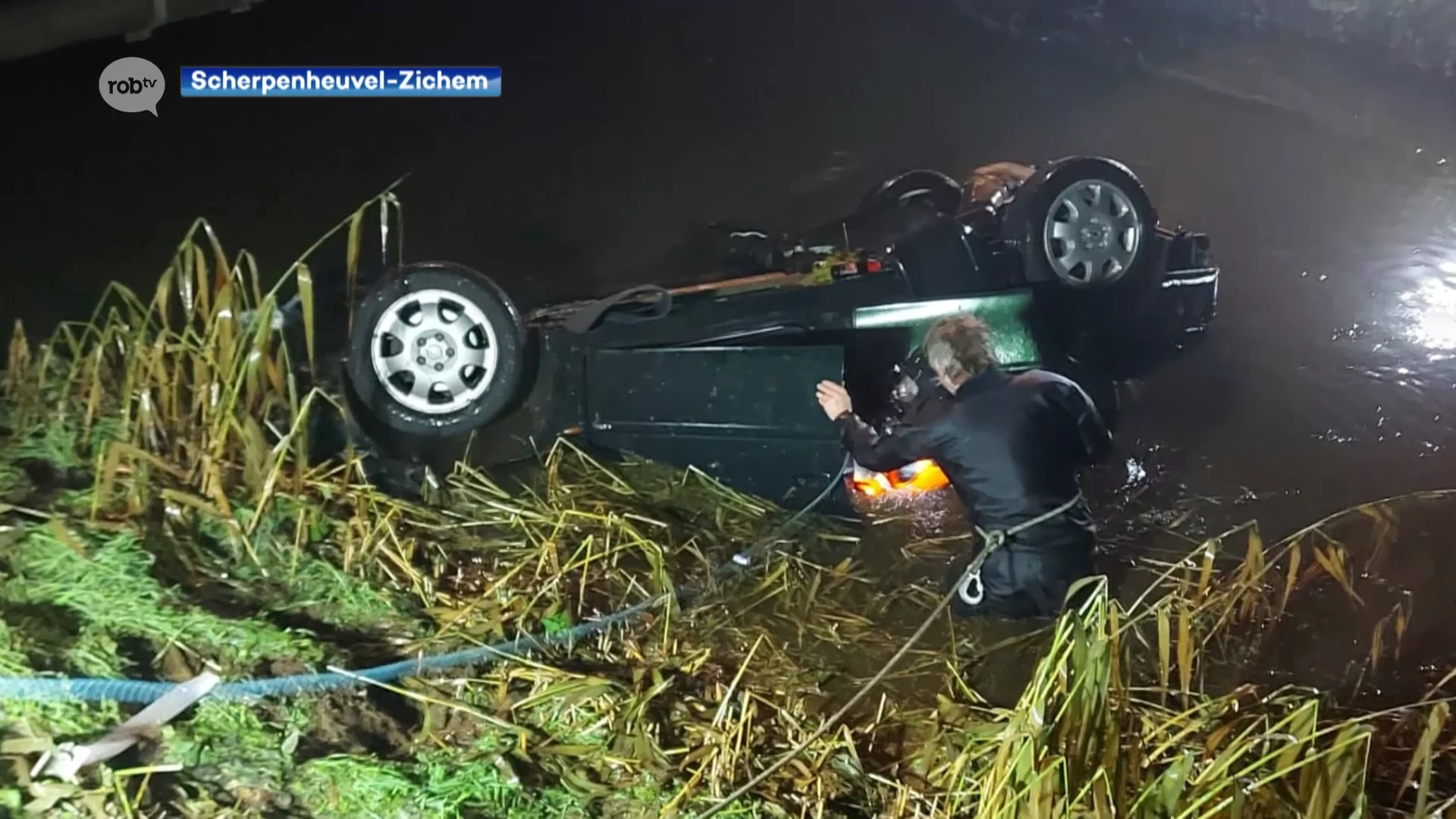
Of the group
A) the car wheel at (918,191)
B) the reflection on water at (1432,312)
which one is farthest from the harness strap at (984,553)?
the reflection on water at (1432,312)

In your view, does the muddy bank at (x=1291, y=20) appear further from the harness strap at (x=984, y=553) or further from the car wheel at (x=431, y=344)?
the car wheel at (x=431, y=344)

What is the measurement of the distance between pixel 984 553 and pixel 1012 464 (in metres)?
0.13

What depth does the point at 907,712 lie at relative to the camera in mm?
1411

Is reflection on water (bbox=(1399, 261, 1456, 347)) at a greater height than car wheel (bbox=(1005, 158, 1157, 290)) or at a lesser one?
lesser

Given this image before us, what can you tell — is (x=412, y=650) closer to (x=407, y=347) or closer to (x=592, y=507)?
(x=592, y=507)

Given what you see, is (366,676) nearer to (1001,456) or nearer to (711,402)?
(711,402)

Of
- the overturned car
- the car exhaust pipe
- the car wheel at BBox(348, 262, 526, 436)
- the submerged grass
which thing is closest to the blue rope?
the submerged grass

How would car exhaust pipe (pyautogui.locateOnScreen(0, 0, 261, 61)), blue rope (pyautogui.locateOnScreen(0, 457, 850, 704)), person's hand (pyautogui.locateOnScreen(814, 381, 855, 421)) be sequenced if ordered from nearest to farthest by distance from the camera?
blue rope (pyautogui.locateOnScreen(0, 457, 850, 704)) → car exhaust pipe (pyautogui.locateOnScreen(0, 0, 261, 61)) → person's hand (pyautogui.locateOnScreen(814, 381, 855, 421))

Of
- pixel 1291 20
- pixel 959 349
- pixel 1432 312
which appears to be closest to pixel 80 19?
pixel 959 349

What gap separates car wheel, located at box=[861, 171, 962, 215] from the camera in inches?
61.0

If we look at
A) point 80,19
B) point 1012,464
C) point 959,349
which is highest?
point 80,19

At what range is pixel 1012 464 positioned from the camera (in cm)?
151

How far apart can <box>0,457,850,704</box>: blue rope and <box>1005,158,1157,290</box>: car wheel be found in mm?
413

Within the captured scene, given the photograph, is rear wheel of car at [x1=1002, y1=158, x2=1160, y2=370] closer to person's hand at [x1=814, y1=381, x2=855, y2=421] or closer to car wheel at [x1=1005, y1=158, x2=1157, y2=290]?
car wheel at [x1=1005, y1=158, x2=1157, y2=290]
